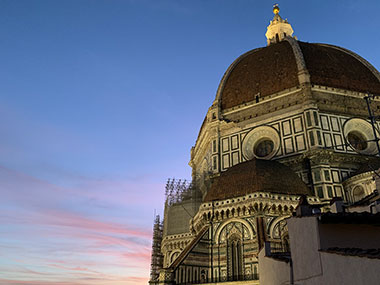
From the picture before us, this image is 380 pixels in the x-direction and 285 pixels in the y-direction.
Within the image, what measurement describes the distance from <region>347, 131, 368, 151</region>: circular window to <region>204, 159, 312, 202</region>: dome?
6.03 meters

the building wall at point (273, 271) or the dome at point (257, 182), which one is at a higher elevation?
the dome at point (257, 182)

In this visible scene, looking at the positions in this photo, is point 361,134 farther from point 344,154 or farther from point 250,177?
point 250,177

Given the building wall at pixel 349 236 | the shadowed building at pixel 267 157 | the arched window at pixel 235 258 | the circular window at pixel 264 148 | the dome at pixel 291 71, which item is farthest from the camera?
the dome at pixel 291 71

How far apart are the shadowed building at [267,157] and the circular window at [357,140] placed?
60 millimetres

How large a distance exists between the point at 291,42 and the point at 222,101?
7.65 metres

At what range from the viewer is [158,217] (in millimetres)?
29328

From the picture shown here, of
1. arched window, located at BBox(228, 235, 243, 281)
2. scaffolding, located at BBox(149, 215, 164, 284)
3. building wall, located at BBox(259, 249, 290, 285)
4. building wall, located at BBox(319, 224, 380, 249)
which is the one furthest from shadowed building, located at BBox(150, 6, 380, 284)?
building wall, located at BBox(319, 224, 380, 249)

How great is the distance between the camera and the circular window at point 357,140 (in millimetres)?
21216

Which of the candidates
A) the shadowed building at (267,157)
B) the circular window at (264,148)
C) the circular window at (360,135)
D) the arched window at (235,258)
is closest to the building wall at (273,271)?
the shadowed building at (267,157)

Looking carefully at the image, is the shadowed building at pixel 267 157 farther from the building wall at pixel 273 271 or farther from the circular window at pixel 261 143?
the building wall at pixel 273 271

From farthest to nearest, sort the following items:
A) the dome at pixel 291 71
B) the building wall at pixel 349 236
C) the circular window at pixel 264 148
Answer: the dome at pixel 291 71 → the circular window at pixel 264 148 → the building wall at pixel 349 236

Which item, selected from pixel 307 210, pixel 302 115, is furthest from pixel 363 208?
pixel 302 115

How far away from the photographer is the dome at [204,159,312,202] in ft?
53.7

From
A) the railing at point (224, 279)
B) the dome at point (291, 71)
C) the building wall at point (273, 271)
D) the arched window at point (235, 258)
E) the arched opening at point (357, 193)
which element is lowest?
the building wall at point (273, 271)
